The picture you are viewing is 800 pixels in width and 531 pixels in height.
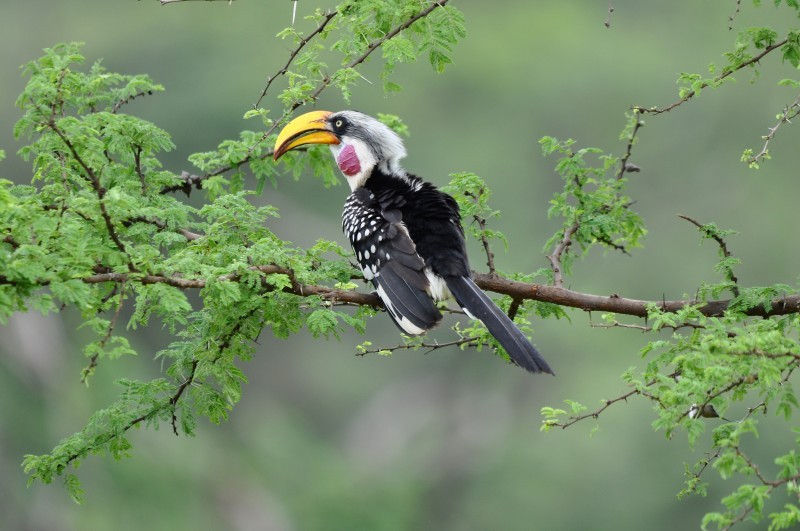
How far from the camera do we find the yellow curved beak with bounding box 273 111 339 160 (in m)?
3.71

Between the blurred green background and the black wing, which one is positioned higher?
the blurred green background

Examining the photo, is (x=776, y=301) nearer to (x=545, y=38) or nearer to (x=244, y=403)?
(x=244, y=403)

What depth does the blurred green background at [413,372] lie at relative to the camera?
15.2 metres

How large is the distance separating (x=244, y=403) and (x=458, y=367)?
13.0 ft

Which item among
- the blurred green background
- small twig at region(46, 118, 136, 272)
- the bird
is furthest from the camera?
the blurred green background

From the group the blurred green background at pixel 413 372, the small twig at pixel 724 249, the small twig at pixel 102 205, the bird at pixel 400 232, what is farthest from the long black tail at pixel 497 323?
the blurred green background at pixel 413 372

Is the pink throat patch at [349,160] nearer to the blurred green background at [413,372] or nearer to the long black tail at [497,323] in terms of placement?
the long black tail at [497,323]

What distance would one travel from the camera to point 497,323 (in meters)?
3.06

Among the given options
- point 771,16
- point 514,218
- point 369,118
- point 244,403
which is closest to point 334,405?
point 244,403

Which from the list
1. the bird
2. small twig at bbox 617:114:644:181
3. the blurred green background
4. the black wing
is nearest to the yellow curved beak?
the bird

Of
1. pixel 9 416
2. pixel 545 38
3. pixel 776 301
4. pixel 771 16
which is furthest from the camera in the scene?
pixel 545 38

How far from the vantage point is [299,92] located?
3115 millimetres

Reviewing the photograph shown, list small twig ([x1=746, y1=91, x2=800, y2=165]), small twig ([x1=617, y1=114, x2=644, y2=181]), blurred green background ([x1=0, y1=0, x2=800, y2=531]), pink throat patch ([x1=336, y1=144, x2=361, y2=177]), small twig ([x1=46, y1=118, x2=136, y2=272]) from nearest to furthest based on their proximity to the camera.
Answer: small twig ([x1=46, y1=118, x2=136, y2=272]) → small twig ([x1=746, y1=91, x2=800, y2=165]) → small twig ([x1=617, y1=114, x2=644, y2=181]) → pink throat patch ([x1=336, y1=144, x2=361, y2=177]) → blurred green background ([x1=0, y1=0, x2=800, y2=531])

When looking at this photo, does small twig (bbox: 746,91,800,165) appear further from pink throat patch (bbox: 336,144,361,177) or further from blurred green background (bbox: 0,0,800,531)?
blurred green background (bbox: 0,0,800,531)
